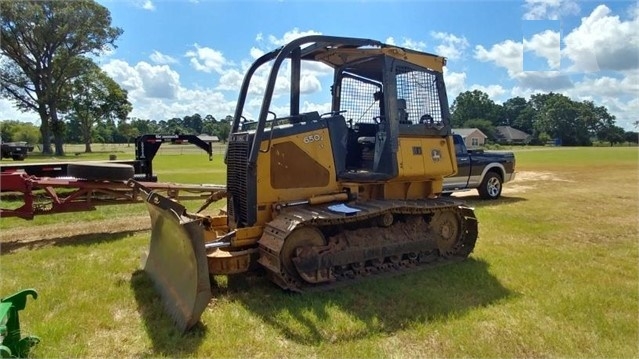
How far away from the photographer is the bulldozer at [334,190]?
499 centimetres

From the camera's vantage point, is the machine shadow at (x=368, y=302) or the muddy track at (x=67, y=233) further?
the muddy track at (x=67, y=233)

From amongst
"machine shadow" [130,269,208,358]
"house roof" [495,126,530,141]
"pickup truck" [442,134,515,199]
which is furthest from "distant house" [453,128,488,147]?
"machine shadow" [130,269,208,358]

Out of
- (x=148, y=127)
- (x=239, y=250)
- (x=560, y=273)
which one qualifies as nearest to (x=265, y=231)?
(x=239, y=250)

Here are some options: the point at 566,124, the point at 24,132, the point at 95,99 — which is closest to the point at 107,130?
the point at 24,132

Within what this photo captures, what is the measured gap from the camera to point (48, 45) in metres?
40.9

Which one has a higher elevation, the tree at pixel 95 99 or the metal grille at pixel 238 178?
the tree at pixel 95 99

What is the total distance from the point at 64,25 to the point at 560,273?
46251mm

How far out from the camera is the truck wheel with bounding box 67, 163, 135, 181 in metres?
7.58

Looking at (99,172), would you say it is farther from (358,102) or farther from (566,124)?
(566,124)

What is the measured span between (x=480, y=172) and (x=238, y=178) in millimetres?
9755

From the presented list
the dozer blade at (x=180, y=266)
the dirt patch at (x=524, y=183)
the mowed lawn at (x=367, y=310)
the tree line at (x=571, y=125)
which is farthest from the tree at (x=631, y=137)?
the dozer blade at (x=180, y=266)

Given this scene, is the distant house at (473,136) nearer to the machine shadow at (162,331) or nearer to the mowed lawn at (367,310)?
the mowed lawn at (367,310)

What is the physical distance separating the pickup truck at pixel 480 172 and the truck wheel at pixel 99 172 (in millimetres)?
8773

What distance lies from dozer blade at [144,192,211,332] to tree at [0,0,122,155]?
4327 centimetres
